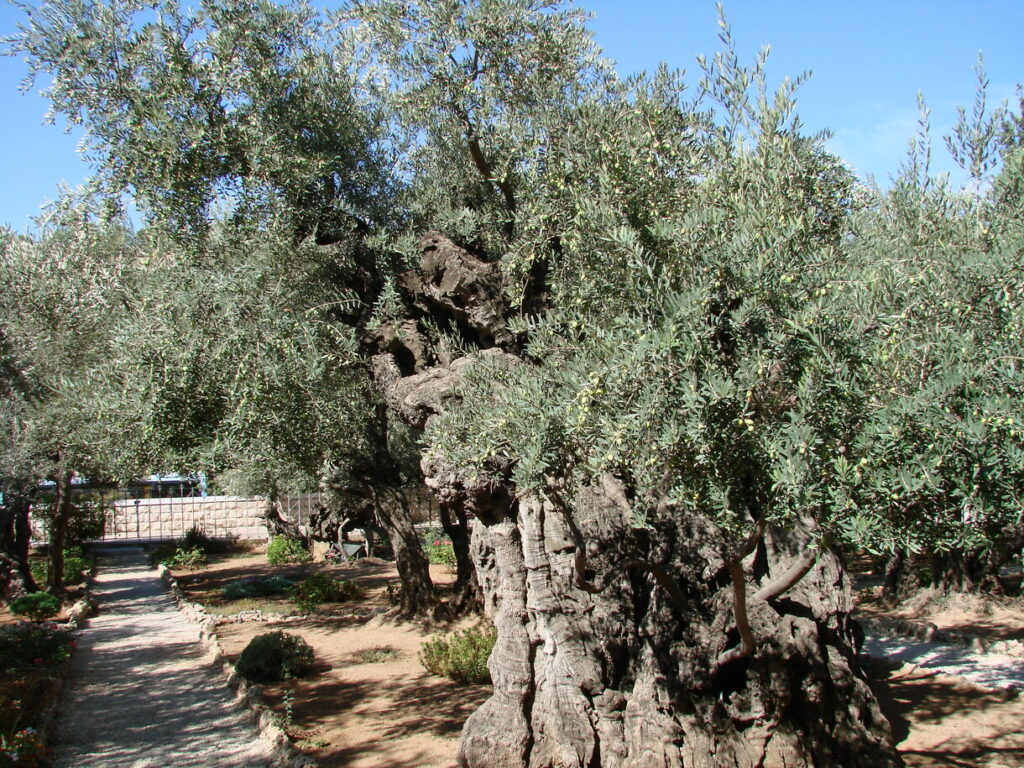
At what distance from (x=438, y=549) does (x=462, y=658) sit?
1490cm

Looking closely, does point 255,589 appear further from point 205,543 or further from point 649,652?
point 649,652

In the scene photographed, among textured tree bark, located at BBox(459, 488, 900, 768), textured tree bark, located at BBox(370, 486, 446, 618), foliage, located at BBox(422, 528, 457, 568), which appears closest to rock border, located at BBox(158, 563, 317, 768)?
textured tree bark, located at BBox(459, 488, 900, 768)

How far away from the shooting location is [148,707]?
10.3m

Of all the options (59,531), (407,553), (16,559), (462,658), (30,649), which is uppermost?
(59,531)

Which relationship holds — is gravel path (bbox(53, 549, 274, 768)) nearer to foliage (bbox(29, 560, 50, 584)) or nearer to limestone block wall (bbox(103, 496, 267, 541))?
foliage (bbox(29, 560, 50, 584))

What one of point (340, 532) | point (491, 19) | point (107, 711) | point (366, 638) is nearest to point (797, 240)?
point (491, 19)

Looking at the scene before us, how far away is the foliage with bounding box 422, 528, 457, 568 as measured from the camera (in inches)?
973

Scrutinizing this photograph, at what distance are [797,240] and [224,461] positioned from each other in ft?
25.7

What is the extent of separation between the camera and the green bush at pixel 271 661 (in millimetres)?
11203

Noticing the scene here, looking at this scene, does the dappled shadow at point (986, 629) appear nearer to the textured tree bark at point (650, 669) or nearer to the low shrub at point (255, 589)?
the textured tree bark at point (650, 669)

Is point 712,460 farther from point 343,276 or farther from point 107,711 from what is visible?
point 107,711

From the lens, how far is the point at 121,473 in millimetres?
18078

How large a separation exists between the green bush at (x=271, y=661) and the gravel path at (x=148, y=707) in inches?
15.9

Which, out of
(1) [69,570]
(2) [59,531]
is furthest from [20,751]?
(1) [69,570]
